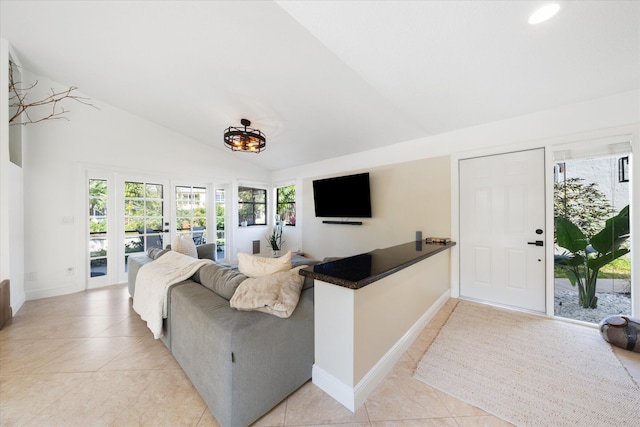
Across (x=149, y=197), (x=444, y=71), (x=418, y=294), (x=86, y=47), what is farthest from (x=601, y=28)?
(x=149, y=197)

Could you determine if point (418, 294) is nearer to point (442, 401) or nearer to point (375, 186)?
point (442, 401)

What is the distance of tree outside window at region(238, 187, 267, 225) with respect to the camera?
18.4 ft

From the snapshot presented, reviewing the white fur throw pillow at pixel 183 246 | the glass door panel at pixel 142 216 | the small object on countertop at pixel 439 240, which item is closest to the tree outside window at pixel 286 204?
the glass door panel at pixel 142 216

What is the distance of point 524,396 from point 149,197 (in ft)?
18.1

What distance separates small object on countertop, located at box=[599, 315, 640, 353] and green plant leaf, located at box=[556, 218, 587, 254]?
0.74 meters

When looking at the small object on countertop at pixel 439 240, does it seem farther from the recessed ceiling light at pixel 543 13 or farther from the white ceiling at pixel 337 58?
the recessed ceiling light at pixel 543 13

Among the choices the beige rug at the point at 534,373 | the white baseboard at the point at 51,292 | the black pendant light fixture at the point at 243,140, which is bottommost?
the beige rug at the point at 534,373

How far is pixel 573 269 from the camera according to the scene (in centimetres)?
267

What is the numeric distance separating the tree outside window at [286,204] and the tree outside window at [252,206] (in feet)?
1.26

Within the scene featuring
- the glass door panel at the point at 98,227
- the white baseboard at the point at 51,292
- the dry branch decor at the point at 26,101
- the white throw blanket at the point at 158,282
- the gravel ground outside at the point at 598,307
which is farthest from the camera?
the glass door panel at the point at 98,227

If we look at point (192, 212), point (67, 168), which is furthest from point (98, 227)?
point (192, 212)

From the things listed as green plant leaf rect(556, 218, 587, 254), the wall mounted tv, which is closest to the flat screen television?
the wall mounted tv

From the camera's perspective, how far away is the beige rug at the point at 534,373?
1360mm

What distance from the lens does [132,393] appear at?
1523mm
